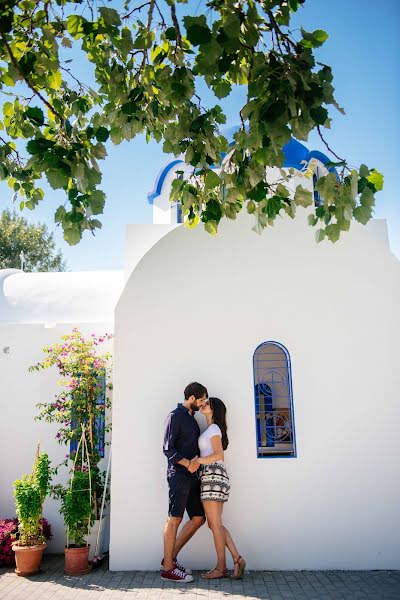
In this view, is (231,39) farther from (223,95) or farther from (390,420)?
(390,420)

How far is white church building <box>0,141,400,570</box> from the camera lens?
5637 millimetres

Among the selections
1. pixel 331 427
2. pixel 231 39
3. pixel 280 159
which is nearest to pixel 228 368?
pixel 331 427

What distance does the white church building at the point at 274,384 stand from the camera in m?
5.64

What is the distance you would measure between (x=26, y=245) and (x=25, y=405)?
1599 cm

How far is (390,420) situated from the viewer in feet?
19.2

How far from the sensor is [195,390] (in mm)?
5438

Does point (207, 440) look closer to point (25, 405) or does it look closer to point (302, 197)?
point (302, 197)

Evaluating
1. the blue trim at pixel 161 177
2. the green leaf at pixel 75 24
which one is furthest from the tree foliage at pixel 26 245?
the green leaf at pixel 75 24

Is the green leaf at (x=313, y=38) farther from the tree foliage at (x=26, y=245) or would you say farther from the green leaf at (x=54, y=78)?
the tree foliage at (x=26, y=245)

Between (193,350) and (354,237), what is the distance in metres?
2.41

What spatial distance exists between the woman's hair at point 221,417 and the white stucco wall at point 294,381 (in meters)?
0.22

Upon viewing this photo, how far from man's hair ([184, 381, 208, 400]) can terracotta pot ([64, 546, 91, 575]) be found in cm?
217

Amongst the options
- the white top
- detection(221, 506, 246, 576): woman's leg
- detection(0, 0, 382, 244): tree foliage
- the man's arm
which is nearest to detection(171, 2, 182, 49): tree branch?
detection(0, 0, 382, 244): tree foliage

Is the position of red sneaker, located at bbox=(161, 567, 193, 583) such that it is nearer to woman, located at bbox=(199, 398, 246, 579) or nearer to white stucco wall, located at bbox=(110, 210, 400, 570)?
woman, located at bbox=(199, 398, 246, 579)
